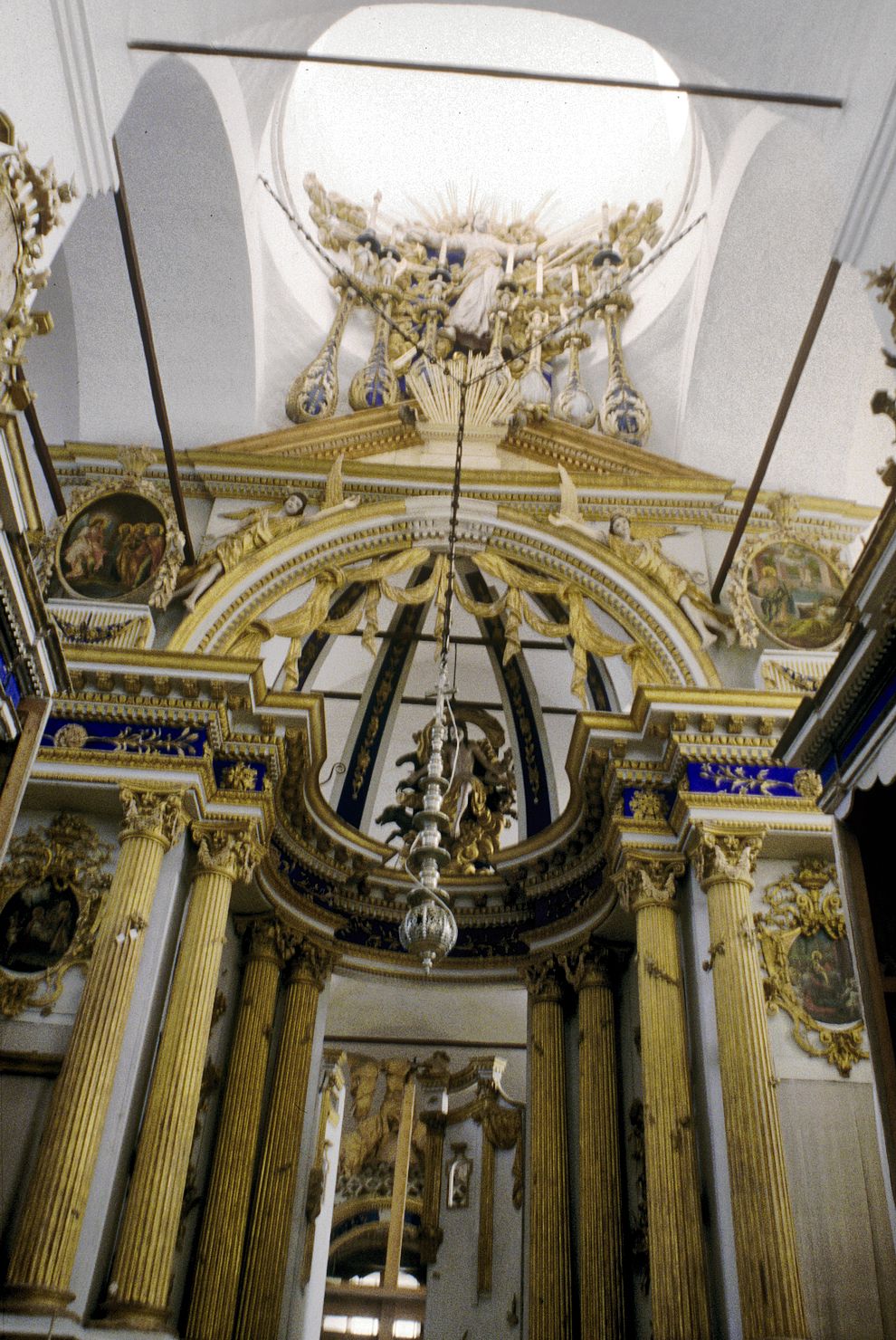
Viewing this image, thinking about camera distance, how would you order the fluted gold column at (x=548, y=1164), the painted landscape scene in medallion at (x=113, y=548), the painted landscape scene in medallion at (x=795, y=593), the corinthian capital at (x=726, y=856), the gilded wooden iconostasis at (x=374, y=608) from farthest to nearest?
1. the painted landscape scene in medallion at (x=113, y=548)
2. the painted landscape scene in medallion at (x=795, y=593)
3. the fluted gold column at (x=548, y=1164)
4. the gilded wooden iconostasis at (x=374, y=608)
5. the corinthian capital at (x=726, y=856)

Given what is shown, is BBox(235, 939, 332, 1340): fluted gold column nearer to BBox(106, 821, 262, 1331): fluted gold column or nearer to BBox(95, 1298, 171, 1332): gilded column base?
BBox(106, 821, 262, 1331): fluted gold column

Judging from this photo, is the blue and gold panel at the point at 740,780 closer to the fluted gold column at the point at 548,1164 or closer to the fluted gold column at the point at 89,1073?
the fluted gold column at the point at 548,1164

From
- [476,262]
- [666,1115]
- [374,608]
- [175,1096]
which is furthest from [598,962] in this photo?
[476,262]

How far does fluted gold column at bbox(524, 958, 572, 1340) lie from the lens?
9258 millimetres

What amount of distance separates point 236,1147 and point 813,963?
4769 millimetres

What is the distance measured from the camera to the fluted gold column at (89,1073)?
6.39 m

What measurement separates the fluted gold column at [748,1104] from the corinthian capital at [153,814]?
3772 millimetres

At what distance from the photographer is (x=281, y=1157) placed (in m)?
9.72

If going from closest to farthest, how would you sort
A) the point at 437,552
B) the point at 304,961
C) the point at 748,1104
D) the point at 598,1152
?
the point at 748,1104 → the point at 598,1152 → the point at 304,961 → the point at 437,552

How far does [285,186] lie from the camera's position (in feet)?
37.6

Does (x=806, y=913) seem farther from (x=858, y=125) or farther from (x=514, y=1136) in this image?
(x=514, y=1136)

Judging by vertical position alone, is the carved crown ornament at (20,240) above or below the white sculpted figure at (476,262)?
below

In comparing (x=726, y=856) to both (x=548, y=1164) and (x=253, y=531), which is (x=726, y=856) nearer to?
(x=548, y=1164)

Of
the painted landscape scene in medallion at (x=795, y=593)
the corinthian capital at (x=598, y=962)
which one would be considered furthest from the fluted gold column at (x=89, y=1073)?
the painted landscape scene in medallion at (x=795, y=593)
